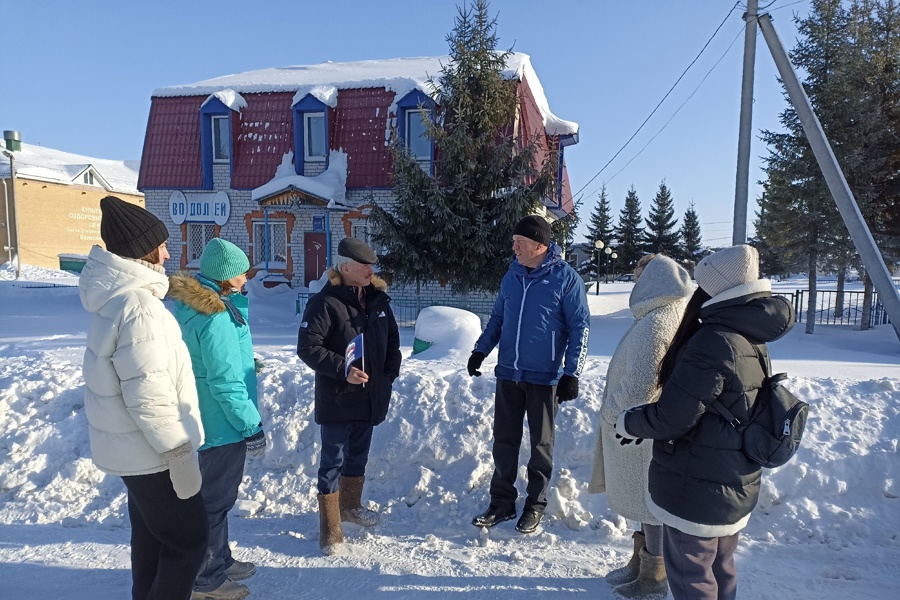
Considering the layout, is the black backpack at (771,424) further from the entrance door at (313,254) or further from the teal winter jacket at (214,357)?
the entrance door at (313,254)

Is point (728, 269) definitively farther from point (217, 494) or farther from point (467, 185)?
point (467, 185)

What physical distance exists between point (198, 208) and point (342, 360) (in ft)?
53.4

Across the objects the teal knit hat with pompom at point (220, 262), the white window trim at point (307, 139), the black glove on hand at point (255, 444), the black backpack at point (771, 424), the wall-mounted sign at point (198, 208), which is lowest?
the black glove on hand at point (255, 444)

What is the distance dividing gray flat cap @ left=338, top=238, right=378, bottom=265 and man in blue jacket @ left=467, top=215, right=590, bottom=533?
3.32ft

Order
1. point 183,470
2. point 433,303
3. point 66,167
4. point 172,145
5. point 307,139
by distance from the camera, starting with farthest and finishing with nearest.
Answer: point 66,167
point 172,145
point 307,139
point 433,303
point 183,470

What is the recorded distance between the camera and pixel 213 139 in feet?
56.1

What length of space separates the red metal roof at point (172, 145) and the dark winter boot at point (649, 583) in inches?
694

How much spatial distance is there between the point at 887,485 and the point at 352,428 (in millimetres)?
4017

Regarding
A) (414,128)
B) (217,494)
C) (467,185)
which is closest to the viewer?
(217,494)

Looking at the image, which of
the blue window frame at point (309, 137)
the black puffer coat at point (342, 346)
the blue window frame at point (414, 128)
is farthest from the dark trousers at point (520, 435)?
the blue window frame at point (309, 137)

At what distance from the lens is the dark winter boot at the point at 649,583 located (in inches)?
117

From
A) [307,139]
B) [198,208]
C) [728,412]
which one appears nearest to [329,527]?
[728,412]

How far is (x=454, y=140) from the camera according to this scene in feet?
38.4

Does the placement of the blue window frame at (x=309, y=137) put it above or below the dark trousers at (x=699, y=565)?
above
